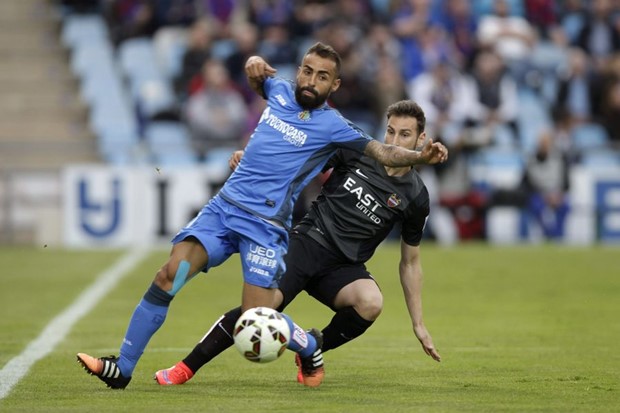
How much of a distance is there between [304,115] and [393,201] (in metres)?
0.97

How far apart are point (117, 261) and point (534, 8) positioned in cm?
1005

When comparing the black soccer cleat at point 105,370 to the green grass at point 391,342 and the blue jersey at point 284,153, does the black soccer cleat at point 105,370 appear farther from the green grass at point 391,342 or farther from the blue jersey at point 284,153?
the blue jersey at point 284,153

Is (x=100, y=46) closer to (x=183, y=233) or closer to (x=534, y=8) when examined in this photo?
(x=534, y=8)

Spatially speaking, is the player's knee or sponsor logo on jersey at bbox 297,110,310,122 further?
sponsor logo on jersey at bbox 297,110,310,122

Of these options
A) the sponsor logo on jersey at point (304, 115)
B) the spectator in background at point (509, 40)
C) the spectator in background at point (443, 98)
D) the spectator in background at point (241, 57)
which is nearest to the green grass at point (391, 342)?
the sponsor logo on jersey at point (304, 115)

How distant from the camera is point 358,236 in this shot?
356 inches

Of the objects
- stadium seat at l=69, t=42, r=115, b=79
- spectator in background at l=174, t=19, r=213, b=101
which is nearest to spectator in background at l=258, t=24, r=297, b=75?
spectator in background at l=174, t=19, r=213, b=101

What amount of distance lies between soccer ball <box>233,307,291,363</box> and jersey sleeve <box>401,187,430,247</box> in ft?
4.65

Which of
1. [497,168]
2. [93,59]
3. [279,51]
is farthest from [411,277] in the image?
[93,59]

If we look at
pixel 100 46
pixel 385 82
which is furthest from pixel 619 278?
pixel 100 46

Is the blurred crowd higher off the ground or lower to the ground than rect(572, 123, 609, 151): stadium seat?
higher

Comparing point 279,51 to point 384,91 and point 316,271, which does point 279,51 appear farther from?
point 316,271

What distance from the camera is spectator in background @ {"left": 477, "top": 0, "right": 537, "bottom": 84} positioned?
23.2m

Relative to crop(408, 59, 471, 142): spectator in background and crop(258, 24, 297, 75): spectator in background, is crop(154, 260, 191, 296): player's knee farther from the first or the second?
crop(258, 24, 297, 75): spectator in background
